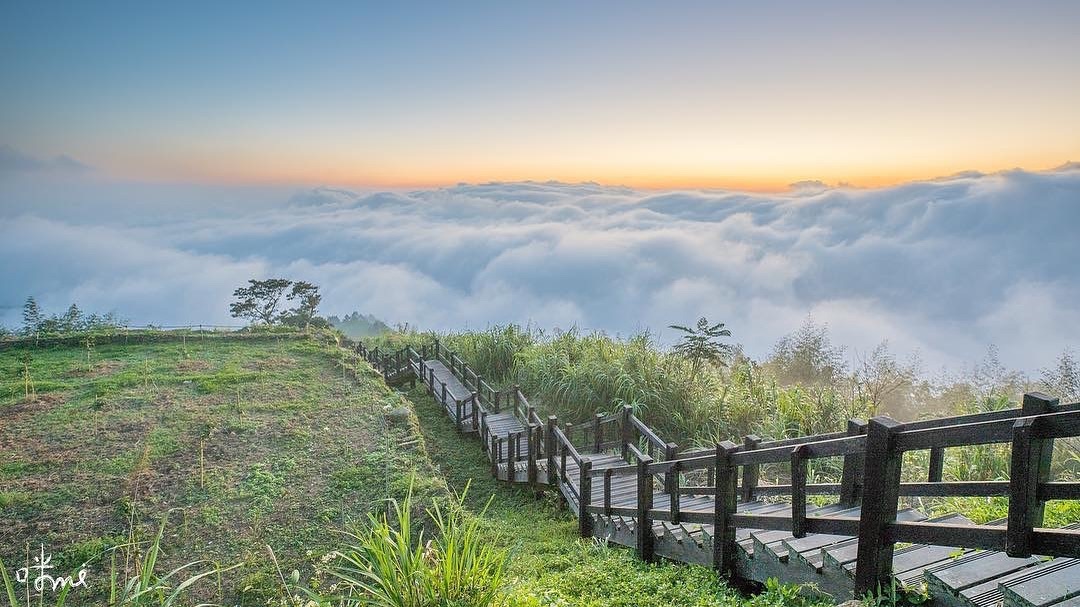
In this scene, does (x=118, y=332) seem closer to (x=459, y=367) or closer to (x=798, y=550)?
(x=459, y=367)

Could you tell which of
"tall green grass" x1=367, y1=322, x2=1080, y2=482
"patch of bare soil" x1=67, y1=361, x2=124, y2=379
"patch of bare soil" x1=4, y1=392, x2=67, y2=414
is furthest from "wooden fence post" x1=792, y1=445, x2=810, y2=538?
"patch of bare soil" x1=67, y1=361, x2=124, y2=379

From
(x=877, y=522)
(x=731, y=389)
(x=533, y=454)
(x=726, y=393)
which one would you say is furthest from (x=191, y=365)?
(x=877, y=522)

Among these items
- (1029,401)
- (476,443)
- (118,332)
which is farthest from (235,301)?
(1029,401)

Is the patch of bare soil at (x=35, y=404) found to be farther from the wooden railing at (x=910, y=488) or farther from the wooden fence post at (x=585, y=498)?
the wooden railing at (x=910, y=488)

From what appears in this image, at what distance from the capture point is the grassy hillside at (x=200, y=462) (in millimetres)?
7602

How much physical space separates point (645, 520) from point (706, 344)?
7.77 metres

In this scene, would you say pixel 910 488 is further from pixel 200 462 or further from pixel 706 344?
pixel 200 462

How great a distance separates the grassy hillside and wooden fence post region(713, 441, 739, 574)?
5.14 meters

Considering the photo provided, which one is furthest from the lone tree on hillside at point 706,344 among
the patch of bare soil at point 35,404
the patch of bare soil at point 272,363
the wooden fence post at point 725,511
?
the patch of bare soil at point 35,404

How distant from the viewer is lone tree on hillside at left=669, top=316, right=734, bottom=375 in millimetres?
13359

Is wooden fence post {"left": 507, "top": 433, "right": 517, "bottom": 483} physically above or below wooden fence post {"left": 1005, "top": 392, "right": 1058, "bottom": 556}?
below

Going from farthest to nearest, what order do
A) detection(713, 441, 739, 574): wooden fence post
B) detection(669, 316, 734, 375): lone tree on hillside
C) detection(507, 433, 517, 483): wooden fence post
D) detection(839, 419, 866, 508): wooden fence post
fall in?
detection(669, 316, 734, 375): lone tree on hillside → detection(507, 433, 517, 483): wooden fence post → detection(713, 441, 739, 574): wooden fence post → detection(839, 419, 866, 508): wooden fence post

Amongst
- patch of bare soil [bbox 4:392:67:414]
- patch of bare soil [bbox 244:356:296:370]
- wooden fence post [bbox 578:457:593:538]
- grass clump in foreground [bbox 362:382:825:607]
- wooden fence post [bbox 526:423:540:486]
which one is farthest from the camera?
patch of bare soil [bbox 244:356:296:370]

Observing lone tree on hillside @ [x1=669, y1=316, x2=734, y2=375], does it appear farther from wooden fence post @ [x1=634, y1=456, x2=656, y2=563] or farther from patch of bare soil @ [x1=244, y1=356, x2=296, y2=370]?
patch of bare soil @ [x1=244, y1=356, x2=296, y2=370]
